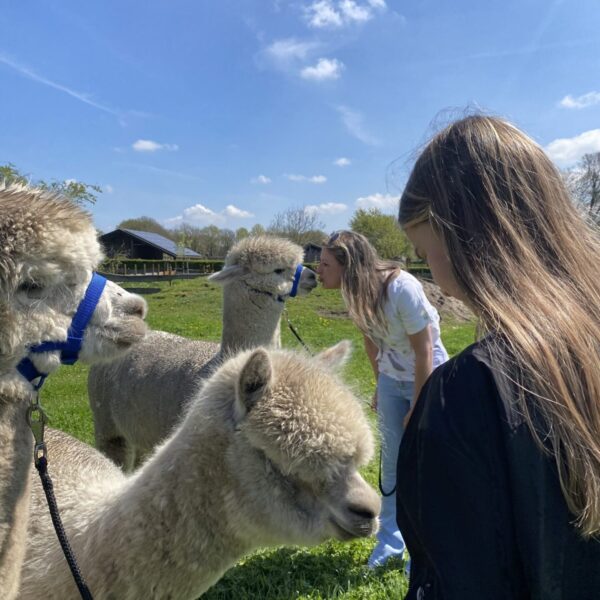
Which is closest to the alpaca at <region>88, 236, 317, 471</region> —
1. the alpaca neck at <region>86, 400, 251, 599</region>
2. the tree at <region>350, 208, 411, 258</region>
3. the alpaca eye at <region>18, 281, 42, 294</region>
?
the alpaca neck at <region>86, 400, 251, 599</region>

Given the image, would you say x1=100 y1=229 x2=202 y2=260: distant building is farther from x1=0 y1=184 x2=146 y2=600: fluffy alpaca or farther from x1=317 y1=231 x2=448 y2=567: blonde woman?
x1=0 y1=184 x2=146 y2=600: fluffy alpaca

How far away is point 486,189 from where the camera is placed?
1114mm

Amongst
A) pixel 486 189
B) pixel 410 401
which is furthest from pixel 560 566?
pixel 410 401

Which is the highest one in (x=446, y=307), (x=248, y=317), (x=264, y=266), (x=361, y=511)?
(x=446, y=307)

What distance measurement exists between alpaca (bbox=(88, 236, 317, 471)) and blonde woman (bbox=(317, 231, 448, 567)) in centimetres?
118

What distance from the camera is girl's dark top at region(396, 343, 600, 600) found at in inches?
32.8

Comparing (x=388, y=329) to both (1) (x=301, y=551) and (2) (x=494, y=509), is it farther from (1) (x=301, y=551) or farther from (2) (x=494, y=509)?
(2) (x=494, y=509)

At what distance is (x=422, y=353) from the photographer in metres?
2.97

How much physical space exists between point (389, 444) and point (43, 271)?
2.52 m

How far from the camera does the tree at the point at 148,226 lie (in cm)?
5934

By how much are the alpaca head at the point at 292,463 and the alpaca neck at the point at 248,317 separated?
2697 millimetres

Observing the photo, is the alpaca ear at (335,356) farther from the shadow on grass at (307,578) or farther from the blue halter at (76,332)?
the shadow on grass at (307,578)

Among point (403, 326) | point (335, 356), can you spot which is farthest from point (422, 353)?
point (335, 356)

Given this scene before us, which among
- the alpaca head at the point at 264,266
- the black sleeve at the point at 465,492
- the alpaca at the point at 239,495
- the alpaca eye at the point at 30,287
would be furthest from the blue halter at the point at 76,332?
the alpaca head at the point at 264,266
